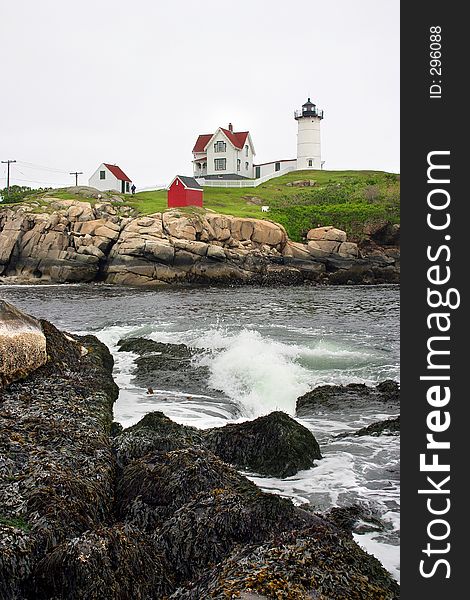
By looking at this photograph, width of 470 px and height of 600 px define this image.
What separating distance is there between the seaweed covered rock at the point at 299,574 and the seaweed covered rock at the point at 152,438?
274 cm

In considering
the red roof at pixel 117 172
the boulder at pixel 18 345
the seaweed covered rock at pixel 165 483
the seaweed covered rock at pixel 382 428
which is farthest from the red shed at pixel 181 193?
the seaweed covered rock at pixel 165 483

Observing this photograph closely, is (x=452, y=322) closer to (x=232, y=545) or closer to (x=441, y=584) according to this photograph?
(x=441, y=584)

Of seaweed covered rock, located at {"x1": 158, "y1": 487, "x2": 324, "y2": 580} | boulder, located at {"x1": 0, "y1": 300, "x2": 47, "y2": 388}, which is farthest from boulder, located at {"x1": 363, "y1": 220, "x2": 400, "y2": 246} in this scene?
seaweed covered rock, located at {"x1": 158, "y1": 487, "x2": 324, "y2": 580}

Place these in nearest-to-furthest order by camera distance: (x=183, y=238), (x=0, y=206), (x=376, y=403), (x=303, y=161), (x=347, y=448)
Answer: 1. (x=347, y=448)
2. (x=376, y=403)
3. (x=183, y=238)
4. (x=0, y=206)
5. (x=303, y=161)

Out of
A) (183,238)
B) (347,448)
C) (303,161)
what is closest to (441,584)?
(347,448)

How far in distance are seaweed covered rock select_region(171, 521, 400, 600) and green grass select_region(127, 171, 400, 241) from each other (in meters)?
50.1

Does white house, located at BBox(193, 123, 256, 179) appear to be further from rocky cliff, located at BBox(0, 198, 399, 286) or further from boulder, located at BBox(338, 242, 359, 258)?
boulder, located at BBox(338, 242, 359, 258)

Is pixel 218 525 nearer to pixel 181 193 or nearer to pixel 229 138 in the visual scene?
pixel 181 193

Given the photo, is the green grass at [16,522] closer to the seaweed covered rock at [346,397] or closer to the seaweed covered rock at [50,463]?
the seaweed covered rock at [50,463]

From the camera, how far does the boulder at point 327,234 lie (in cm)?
5061

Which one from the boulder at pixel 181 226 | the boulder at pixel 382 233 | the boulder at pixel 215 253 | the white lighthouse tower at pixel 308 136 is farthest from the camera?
the white lighthouse tower at pixel 308 136

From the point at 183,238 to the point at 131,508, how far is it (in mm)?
41847

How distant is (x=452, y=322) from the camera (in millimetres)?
3541

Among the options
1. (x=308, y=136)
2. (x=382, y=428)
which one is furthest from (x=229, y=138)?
(x=382, y=428)
